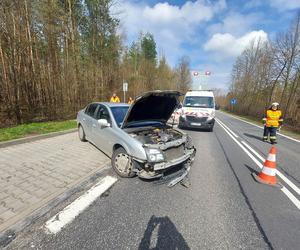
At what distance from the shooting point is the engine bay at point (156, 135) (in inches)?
151

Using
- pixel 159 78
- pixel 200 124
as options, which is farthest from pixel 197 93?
pixel 159 78

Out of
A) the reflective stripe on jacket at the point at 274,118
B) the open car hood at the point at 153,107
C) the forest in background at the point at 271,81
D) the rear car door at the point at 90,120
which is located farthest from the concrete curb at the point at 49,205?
the forest in background at the point at 271,81

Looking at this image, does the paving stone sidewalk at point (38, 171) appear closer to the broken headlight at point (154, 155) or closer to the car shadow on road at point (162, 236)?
the broken headlight at point (154, 155)

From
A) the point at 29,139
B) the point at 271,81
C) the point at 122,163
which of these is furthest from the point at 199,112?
the point at 271,81

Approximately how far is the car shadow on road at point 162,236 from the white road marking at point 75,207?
1156 millimetres

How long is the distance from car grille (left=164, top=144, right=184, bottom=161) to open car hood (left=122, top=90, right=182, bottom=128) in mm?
1309

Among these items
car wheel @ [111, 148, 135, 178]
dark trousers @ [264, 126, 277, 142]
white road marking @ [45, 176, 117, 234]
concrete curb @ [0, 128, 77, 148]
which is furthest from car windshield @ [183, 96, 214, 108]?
white road marking @ [45, 176, 117, 234]

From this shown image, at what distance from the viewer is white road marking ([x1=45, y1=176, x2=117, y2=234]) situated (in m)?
2.45

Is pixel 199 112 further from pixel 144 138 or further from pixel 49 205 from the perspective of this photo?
pixel 49 205

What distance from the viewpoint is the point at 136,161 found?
11.8ft

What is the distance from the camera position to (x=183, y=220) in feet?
8.76

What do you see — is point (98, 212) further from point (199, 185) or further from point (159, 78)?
point (159, 78)

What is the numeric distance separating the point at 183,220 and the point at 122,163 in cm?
181

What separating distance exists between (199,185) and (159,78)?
35818 mm
